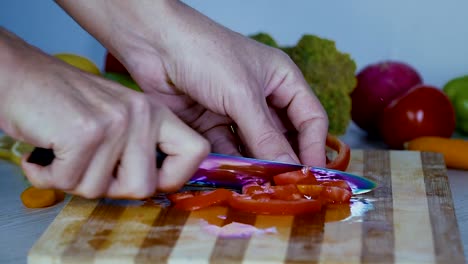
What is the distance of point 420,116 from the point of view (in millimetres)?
2266

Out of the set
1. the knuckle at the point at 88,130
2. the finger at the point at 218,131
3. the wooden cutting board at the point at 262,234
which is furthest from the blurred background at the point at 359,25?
the knuckle at the point at 88,130

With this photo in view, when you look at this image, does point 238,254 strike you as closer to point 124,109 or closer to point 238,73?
point 124,109

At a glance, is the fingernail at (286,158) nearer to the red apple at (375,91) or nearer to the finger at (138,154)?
the finger at (138,154)

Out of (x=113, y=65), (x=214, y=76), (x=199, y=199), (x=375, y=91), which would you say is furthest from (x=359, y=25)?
(x=199, y=199)

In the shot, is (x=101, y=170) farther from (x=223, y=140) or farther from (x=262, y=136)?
(x=223, y=140)

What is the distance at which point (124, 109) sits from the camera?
1331mm

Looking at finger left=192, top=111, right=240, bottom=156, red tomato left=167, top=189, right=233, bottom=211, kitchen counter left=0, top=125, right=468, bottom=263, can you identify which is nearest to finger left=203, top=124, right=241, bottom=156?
finger left=192, top=111, right=240, bottom=156

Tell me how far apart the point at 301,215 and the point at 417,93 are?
92cm

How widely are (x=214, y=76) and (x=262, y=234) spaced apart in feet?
1.24

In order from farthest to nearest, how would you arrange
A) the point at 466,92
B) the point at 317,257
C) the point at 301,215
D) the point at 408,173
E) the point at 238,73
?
the point at 466,92 < the point at 408,173 < the point at 238,73 < the point at 301,215 < the point at 317,257

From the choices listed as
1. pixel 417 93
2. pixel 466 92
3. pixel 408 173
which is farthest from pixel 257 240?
pixel 466 92

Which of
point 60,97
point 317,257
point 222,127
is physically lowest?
point 317,257

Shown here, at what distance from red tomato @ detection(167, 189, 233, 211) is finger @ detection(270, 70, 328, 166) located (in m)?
0.23

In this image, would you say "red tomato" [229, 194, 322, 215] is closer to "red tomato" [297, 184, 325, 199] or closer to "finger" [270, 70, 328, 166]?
"red tomato" [297, 184, 325, 199]
